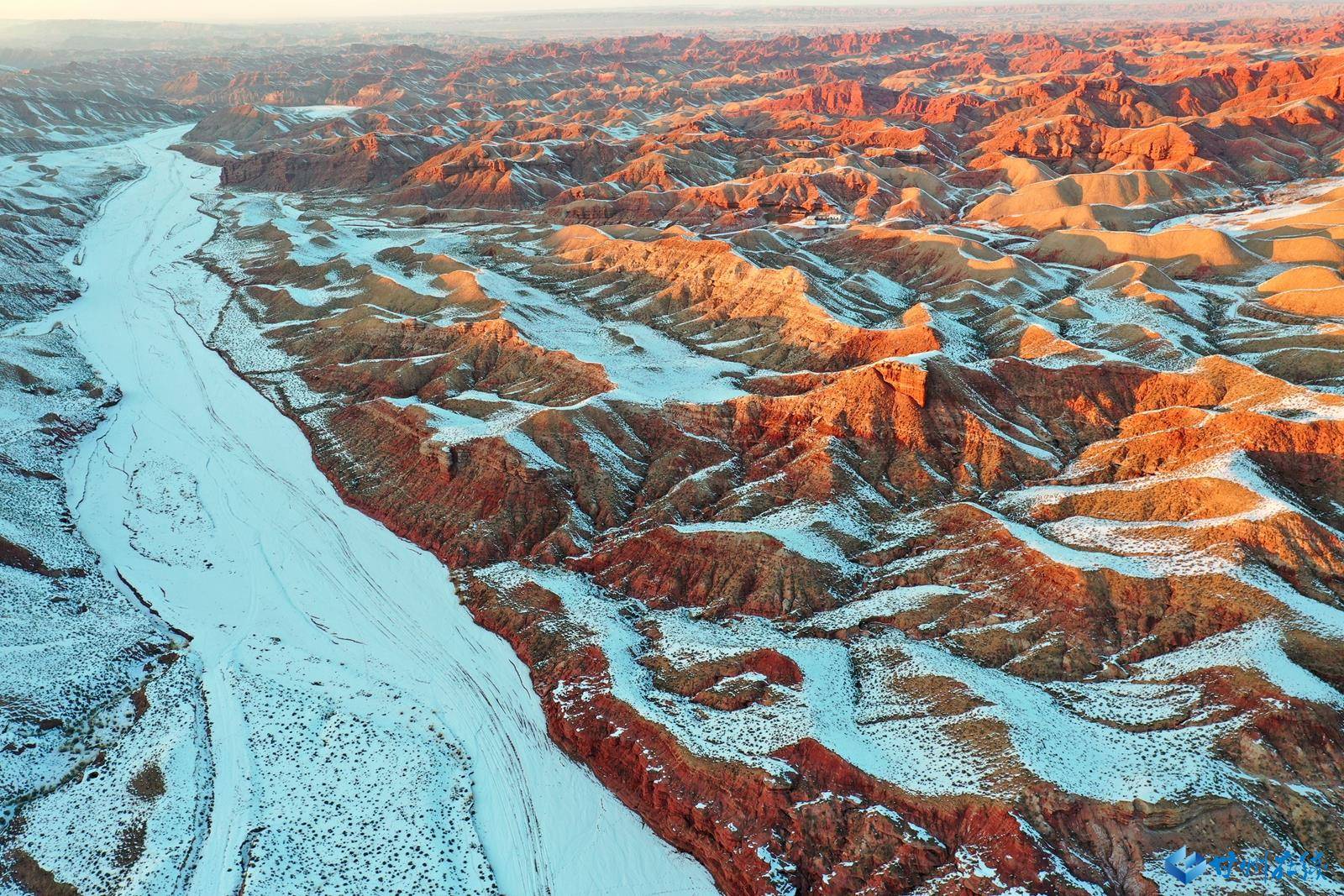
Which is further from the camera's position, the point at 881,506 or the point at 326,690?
the point at 881,506

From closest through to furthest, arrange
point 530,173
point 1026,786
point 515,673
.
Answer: point 1026,786, point 515,673, point 530,173

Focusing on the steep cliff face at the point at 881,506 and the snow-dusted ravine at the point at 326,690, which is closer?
the steep cliff face at the point at 881,506

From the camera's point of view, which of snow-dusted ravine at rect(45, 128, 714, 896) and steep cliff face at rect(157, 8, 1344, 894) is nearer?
steep cliff face at rect(157, 8, 1344, 894)

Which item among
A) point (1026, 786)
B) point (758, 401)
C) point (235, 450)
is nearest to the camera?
point (1026, 786)

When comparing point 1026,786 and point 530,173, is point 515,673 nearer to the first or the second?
point 1026,786

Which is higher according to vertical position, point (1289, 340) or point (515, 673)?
point (1289, 340)

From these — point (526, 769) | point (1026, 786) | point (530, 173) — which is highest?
point (530, 173)

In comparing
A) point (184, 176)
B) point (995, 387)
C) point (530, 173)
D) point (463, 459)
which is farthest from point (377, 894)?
point (184, 176)

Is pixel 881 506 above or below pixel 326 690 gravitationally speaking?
above
